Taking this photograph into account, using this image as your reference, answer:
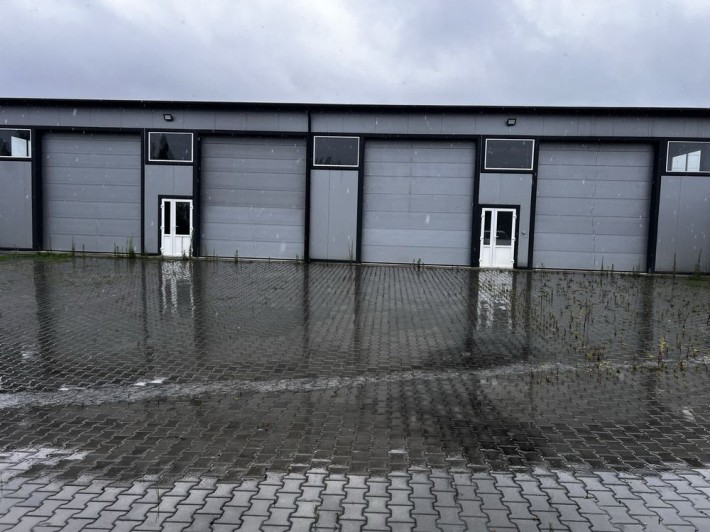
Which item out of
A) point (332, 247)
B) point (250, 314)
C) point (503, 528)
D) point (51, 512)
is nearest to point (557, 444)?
point (503, 528)

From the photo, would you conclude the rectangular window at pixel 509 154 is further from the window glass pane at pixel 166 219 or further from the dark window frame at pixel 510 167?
the window glass pane at pixel 166 219

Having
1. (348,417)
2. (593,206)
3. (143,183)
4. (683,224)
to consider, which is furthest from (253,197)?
(348,417)

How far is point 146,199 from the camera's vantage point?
2123 cm

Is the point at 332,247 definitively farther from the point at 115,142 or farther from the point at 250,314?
the point at 250,314

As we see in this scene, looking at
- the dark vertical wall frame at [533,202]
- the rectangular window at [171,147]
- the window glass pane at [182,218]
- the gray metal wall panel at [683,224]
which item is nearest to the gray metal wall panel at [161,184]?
Result: the rectangular window at [171,147]

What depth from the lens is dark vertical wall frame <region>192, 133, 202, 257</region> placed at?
20984 mm

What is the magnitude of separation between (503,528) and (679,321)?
8.87 m

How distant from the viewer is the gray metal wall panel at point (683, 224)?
63.7 feet

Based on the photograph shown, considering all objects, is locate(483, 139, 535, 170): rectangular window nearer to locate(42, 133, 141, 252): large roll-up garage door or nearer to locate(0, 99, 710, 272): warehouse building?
locate(0, 99, 710, 272): warehouse building

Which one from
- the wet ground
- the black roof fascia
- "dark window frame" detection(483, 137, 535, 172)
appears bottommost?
the wet ground

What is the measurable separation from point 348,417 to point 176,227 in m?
18.0

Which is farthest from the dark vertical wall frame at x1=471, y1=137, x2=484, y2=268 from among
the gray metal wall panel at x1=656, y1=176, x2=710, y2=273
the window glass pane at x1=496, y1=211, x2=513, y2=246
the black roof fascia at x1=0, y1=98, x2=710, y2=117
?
the gray metal wall panel at x1=656, y1=176, x2=710, y2=273

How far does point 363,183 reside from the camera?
68.1ft

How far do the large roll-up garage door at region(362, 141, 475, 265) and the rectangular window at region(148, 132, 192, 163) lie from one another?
7.01 meters
